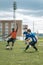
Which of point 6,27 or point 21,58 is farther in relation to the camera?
point 6,27

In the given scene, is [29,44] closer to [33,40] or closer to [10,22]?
[33,40]

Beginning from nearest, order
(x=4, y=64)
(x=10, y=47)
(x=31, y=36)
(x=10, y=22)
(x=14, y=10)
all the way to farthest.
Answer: (x=4, y=64) < (x=31, y=36) < (x=10, y=47) < (x=14, y=10) < (x=10, y=22)

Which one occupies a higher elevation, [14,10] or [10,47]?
[14,10]

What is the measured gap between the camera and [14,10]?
196 ft

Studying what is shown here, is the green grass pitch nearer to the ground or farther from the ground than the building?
farther from the ground

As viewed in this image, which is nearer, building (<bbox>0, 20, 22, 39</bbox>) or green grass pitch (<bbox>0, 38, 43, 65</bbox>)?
green grass pitch (<bbox>0, 38, 43, 65</bbox>)

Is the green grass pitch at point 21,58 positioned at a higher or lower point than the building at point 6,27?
higher

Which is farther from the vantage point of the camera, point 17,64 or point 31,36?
point 31,36

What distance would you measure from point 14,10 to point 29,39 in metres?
39.0

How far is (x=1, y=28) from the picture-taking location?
420 ft

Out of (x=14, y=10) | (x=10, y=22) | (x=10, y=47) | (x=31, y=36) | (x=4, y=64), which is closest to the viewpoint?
(x=4, y=64)

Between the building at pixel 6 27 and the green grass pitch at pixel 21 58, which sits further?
the building at pixel 6 27

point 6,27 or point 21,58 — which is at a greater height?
point 21,58

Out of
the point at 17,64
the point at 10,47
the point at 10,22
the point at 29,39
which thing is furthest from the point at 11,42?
the point at 10,22
